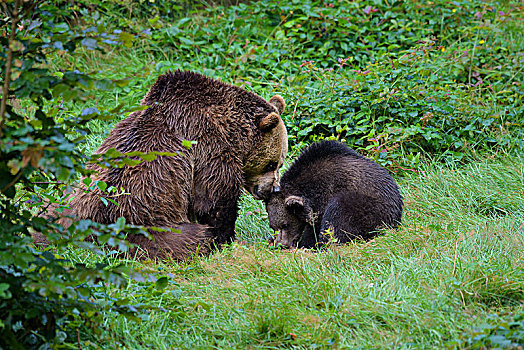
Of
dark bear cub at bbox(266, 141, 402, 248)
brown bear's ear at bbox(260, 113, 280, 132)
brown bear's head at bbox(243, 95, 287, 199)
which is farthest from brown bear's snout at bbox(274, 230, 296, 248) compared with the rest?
brown bear's ear at bbox(260, 113, 280, 132)

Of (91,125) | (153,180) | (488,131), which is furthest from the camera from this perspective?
(91,125)

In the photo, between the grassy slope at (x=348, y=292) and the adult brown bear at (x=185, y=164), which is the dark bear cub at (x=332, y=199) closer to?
the grassy slope at (x=348, y=292)

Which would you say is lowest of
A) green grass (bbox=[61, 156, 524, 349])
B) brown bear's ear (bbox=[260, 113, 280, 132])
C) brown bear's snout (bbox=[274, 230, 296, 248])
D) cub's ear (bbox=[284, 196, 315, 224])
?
brown bear's snout (bbox=[274, 230, 296, 248])

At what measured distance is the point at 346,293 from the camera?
3.36 metres

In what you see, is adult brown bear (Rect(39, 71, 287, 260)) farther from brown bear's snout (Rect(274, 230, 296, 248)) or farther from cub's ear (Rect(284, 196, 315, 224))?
brown bear's snout (Rect(274, 230, 296, 248))

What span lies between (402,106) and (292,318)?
14.9 feet

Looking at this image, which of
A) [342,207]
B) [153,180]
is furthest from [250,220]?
[153,180]

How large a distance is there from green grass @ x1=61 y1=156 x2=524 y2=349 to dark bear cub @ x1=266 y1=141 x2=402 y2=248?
0.93 ft

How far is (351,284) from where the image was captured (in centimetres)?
349

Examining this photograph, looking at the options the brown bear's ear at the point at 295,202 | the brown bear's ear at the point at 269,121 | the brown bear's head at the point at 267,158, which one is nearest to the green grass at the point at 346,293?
the brown bear's ear at the point at 295,202

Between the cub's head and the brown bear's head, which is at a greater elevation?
the brown bear's head

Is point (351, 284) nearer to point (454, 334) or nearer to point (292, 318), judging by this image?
point (292, 318)

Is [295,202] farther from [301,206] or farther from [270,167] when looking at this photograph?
[270,167]

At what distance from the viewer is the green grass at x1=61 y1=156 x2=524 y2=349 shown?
9.66ft
